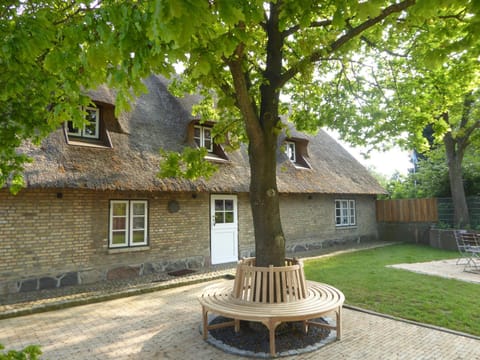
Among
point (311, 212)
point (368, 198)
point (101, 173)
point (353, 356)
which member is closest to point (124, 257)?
point (101, 173)

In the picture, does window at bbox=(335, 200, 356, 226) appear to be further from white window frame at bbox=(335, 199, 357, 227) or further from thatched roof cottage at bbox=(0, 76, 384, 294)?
thatched roof cottage at bbox=(0, 76, 384, 294)

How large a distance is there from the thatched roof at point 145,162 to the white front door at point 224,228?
0.86 meters

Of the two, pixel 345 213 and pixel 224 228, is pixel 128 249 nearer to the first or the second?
pixel 224 228

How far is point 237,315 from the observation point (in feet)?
13.9

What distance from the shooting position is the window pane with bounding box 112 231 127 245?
28.8 ft

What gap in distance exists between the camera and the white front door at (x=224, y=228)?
10867mm

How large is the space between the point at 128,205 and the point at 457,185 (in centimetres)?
1434

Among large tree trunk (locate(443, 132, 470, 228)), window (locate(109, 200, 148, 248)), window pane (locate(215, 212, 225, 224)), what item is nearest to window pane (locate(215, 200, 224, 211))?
window pane (locate(215, 212, 225, 224))

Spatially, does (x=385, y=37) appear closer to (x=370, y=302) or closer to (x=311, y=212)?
(x=370, y=302)

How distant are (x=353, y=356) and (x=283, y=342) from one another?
0.94m

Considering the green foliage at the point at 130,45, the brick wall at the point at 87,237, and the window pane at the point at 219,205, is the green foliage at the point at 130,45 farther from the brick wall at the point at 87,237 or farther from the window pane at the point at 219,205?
the window pane at the point at 219,205

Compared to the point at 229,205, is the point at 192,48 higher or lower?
higher

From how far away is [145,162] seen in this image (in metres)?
9.27

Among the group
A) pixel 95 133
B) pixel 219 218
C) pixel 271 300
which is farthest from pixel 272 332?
pixel 95 133
